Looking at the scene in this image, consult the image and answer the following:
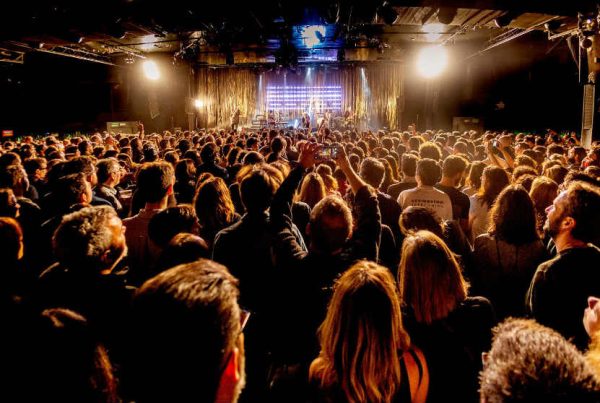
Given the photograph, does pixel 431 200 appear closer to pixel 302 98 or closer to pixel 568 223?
pixel 568 223

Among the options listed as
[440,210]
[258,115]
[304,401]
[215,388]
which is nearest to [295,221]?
[440,210]

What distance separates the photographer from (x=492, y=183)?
3.61 meters

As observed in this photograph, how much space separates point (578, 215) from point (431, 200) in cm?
148

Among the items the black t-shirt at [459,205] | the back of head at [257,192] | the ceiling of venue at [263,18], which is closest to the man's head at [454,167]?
the black t-shirt at [459,205]

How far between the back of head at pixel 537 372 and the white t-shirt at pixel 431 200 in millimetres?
2754

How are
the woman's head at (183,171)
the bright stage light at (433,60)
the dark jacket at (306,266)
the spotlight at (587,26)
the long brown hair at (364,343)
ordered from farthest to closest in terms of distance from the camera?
the bright stage light at (433,60)
the spotlight at (587,26)
the woman's head at (183,171)
the dark jacket at (306,266)
the long brown hair at (364,343)

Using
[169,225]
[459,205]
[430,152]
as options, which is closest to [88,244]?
[169,225]

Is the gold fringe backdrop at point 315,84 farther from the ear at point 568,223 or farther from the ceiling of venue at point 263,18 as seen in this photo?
the ear at point 568,223

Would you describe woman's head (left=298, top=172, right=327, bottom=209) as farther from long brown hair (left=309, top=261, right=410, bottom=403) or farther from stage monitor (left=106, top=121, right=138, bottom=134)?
stage monitor (left=106, top=121, right=138, bottom=134)

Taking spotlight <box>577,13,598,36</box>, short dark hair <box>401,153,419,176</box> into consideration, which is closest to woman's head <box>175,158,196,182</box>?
short dark hair <box>401,153,419,176</box>

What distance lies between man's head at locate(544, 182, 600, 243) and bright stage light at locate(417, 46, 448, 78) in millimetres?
13588

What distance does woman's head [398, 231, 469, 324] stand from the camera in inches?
63.8

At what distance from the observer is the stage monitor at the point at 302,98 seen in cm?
2192

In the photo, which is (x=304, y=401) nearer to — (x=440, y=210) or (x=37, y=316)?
(x=37, y=316)
